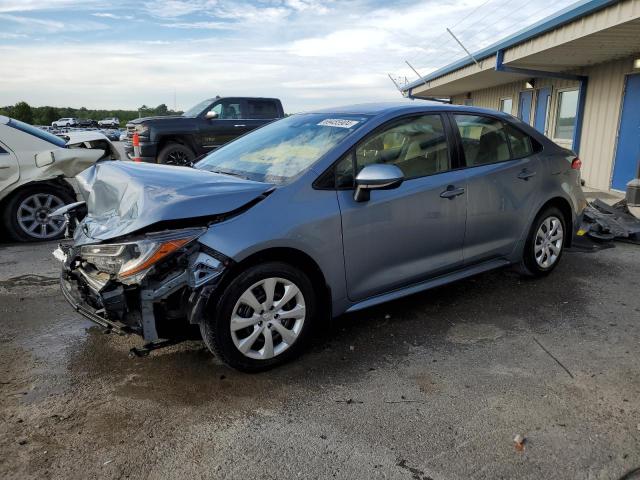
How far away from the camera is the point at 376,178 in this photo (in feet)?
10.4

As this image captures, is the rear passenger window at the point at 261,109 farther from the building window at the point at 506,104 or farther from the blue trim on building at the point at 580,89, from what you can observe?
the building window at the point at 506,104

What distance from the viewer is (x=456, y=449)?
2.42 metres

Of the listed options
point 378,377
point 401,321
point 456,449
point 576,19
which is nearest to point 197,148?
point 576,19

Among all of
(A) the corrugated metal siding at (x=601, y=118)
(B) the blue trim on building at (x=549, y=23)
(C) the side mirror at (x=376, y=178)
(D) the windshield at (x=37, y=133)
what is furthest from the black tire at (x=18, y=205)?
(A) the corrugated metal siding at (x=601, y=118)

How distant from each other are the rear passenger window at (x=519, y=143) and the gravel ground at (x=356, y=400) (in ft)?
4.40

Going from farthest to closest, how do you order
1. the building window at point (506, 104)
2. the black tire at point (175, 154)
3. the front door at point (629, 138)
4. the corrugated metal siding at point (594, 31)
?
the building window at point (506, 104) → the black tire at point (175, 154) → the front door at point (629, 138) → the corrugated metal siding at point (594, 31)

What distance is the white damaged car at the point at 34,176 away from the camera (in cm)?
627

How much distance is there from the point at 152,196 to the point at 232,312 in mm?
814

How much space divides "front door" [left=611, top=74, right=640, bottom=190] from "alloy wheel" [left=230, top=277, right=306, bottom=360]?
8741mm

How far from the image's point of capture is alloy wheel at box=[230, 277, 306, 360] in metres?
2.94

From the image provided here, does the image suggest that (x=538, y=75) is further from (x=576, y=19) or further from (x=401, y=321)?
(x=401, y=321)

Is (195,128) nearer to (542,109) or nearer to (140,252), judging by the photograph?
(140,252)

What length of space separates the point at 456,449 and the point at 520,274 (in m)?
2.81

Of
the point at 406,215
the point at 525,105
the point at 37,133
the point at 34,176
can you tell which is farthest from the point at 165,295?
the point at 525,105
